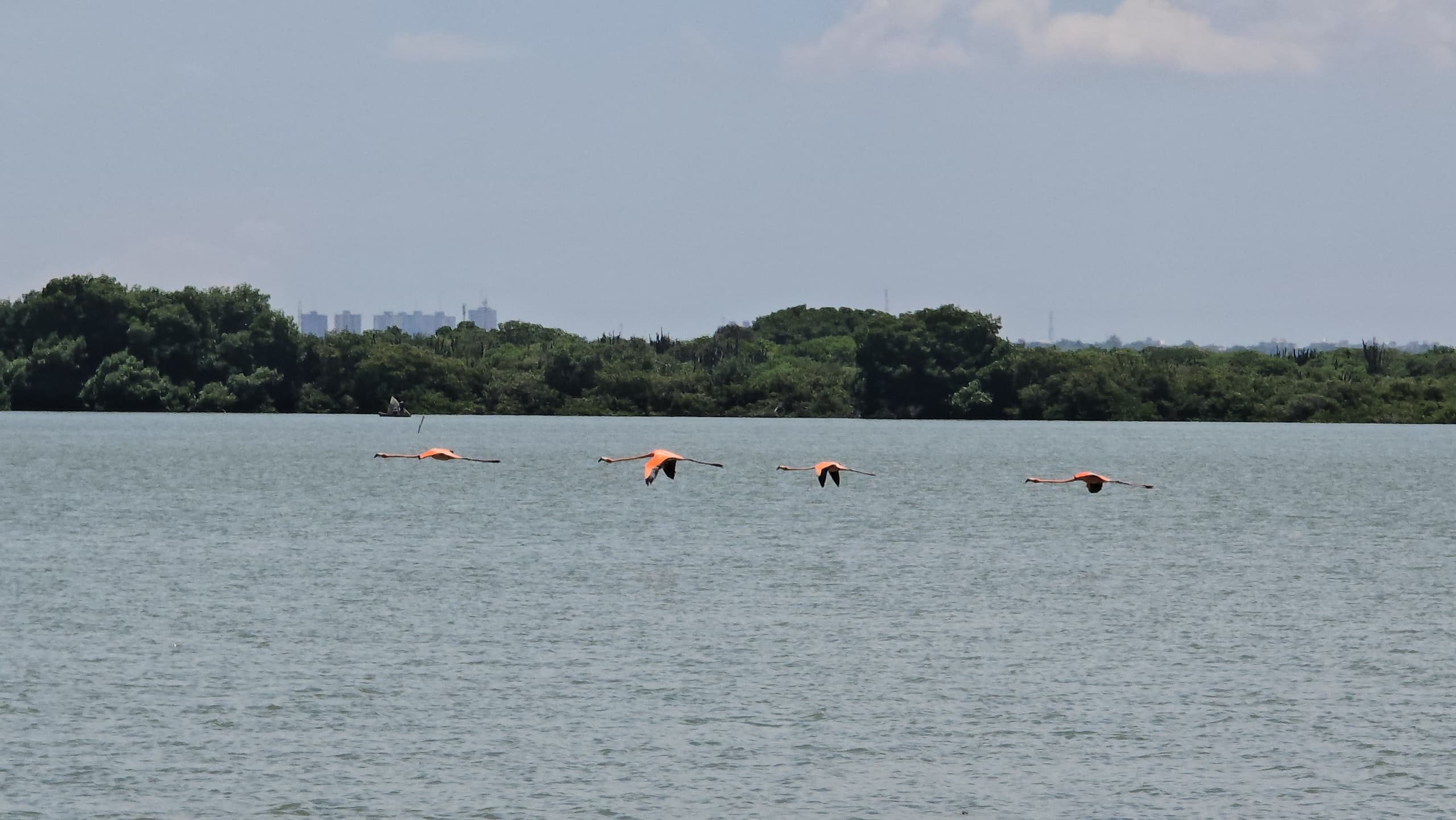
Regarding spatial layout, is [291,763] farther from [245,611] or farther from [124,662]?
[245,611]

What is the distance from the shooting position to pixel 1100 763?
3491 centimetres

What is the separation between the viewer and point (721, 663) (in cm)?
4459

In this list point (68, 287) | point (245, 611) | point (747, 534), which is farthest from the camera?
point (68, 287)

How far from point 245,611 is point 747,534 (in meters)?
31.1

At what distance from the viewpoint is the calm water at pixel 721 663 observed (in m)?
33.1

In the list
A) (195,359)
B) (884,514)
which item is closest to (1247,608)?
(884,514)

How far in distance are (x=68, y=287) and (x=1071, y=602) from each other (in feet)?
516

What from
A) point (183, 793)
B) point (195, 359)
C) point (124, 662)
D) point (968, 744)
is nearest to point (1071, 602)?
point (968, 744)

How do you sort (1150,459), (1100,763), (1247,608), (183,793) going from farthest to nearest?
(1150,459), (1247,608), (1100,763), (183,793)

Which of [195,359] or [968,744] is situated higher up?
[195,359]

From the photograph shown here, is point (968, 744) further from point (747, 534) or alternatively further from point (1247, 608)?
point (747, 534)

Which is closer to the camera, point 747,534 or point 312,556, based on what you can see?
point 312,556

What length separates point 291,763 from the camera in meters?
34.1

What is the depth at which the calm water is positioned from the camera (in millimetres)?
33094
